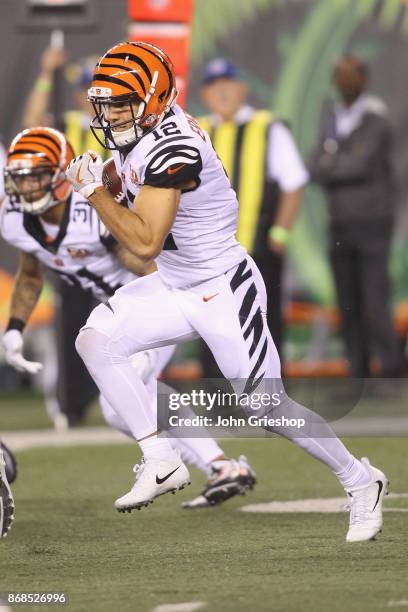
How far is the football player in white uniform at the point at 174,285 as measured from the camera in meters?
5.17

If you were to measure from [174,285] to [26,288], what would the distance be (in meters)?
1.22

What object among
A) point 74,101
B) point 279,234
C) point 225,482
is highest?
point 74,101

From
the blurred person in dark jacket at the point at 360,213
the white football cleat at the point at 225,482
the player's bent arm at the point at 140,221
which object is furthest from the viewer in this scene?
the blurred person in dark jacket at the point at 360,213

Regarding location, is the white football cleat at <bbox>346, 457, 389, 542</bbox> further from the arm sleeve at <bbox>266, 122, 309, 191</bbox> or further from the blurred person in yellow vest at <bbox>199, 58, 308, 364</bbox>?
the arm sleeve at <bbox>266, 122, 309, 191</bbox>

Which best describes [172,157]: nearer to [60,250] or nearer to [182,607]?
[60,250]

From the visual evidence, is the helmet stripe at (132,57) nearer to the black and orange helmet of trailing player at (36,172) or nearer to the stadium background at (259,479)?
the black and orange helmet of trailing player at (36,172)

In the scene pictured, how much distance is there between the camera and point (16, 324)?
640 centimetres

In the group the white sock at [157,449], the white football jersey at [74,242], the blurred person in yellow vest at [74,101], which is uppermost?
the blurred person in yellow vest at [74,101]

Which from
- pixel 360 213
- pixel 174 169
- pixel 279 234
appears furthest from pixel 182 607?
pixel 360 213

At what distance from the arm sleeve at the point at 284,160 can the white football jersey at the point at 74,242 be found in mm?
2627

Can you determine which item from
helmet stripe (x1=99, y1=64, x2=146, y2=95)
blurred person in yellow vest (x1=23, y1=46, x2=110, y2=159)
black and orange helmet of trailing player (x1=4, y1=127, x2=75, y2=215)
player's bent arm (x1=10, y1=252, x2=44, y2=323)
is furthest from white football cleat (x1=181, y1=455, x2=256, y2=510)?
blurred person in yellow vest (x1=23, y1=46, x2=110, y2=159)

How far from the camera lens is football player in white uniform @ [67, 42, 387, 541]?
5172 millimetres

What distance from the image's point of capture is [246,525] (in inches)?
227

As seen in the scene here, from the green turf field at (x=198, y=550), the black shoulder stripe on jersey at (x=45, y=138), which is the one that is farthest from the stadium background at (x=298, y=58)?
the black shoulder stripe on jersey at (x=45, y=138)
